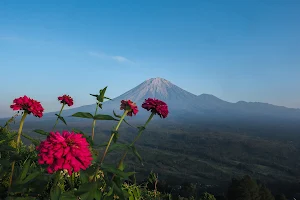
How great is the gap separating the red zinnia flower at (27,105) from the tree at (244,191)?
121 feet

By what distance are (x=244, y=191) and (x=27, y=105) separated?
37.9 m

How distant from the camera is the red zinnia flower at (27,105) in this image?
399 centimetres

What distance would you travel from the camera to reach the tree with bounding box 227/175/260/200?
36812mm

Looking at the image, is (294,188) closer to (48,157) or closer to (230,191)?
(230,191)

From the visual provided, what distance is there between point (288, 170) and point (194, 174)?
6345 centimetres

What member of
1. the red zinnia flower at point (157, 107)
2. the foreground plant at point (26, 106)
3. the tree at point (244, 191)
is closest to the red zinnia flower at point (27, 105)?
the foreground plant at point (26, 106)

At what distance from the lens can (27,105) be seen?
4.09 meters

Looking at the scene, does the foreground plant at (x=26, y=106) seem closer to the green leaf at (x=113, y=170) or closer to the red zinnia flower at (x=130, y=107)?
the red zinnia flower at (x=130, y=107)

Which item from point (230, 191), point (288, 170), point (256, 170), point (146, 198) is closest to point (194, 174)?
point (256, 170)

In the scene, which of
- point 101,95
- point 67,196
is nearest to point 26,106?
point 101,95

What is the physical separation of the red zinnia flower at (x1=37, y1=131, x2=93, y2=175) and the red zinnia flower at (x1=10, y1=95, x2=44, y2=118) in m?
1.97

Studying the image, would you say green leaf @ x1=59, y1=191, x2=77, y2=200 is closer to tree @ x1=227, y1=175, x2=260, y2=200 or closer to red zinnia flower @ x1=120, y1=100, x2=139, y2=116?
red zinnia flower @ x1=120, y1=100, x2=139, y2=116

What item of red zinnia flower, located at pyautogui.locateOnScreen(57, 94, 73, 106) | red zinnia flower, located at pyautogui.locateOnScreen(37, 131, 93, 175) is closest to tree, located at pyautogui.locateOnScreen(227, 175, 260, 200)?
red zinnia flower, located at pyautogui.locateOnScreen(57, 94, 73, 106)

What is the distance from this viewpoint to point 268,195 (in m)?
39.5
